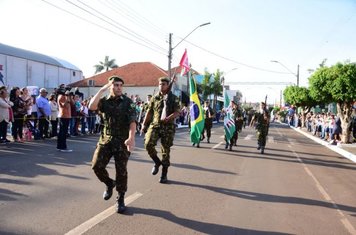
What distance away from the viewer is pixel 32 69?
50.6m

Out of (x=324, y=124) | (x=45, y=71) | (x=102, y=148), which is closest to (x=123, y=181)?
(x=102, y=148)

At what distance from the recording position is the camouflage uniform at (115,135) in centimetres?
543

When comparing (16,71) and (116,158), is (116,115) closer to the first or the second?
(116,158)

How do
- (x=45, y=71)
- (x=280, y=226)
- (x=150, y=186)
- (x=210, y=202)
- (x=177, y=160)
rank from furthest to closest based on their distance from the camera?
(x=45, y=71) < (x=177, y=160) < (x=150, y=186) < (x=210, y=202) < (x=280, y=226)

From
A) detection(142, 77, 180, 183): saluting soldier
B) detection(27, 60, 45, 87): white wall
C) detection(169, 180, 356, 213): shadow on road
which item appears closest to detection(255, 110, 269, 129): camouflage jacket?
detection(142, 77, 180, 183): saluting soldier

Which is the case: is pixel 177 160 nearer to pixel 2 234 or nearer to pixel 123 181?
pixel 123 181

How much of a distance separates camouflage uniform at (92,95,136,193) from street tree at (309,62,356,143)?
16.8 metres

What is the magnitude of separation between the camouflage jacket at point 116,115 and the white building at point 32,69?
134 ft

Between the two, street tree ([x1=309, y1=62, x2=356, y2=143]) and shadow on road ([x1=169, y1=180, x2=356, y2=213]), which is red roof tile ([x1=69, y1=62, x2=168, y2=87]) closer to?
street tree ([x1=309, y1=62, x2=356, y2=143])

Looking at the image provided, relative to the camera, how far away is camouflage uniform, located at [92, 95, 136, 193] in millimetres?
5434

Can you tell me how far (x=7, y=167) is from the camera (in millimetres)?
8375

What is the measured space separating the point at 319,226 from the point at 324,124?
71.0 ft

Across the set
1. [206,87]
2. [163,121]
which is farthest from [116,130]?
[206,87]

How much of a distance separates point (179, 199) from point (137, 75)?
46200mm
